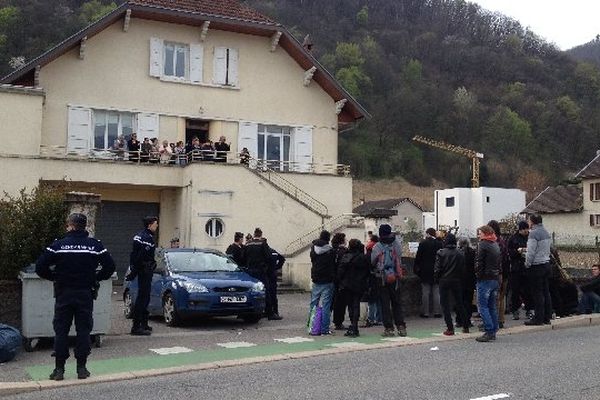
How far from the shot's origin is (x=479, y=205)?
248ft

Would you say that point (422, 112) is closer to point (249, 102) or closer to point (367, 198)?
point (367, 198)

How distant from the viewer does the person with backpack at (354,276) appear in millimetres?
11711

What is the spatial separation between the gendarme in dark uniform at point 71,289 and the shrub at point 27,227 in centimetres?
334

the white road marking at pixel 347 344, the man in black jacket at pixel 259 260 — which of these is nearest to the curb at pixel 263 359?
the white road marking at pixel 347 344

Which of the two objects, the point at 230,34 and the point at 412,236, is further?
the point at 412,236

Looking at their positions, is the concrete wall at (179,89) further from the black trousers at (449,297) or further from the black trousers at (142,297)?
the black trousers at (449,297)

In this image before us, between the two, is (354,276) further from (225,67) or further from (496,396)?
(225,67)

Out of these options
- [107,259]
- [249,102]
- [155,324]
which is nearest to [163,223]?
[249,102]

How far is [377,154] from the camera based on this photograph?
3999 inches

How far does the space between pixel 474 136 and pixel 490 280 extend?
9979 cm

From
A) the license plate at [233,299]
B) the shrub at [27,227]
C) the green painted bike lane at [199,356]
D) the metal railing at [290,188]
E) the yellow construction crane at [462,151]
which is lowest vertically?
the green painted bike lane at [199,356]

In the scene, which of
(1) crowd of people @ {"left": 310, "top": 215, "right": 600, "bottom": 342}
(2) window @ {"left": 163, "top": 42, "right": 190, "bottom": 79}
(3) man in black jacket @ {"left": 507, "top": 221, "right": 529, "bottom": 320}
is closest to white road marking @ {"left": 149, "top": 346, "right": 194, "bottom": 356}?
(1) crowd of people @ {"left": 310, "top": 215, "right": 600, "bottom": 342}

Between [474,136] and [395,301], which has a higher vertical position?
[474,136]

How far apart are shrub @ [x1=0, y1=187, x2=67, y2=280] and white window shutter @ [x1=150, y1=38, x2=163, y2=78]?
15586mm
